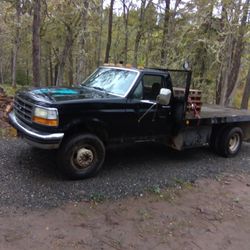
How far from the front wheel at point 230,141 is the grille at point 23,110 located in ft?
15.0

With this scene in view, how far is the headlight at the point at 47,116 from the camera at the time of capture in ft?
14.8

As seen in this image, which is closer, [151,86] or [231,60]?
[151,86]

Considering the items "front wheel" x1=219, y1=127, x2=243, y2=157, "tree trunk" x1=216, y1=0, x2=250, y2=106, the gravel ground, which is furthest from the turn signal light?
"tree trunk" x1=216, y1=0, x2=250, y2=106

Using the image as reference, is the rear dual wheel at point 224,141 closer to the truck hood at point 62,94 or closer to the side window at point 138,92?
the side window at point 138,92

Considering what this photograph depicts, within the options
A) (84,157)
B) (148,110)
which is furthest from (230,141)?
(84,157)

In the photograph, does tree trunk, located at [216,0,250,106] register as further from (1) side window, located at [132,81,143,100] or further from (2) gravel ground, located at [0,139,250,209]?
(1) side window, located at [132,81,143,100]

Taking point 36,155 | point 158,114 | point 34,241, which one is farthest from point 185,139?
point 34,241

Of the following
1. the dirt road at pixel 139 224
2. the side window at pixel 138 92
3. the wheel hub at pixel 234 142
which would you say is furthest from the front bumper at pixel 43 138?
the wheel hub at pixel 234 142

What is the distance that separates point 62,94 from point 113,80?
121 cm

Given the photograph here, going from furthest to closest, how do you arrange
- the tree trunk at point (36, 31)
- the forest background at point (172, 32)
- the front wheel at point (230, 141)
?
the forest background at point (172, 32) → the tree trunk at point (36, 31) → the front wheel at point (230, 141)

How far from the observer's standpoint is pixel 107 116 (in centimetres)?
514

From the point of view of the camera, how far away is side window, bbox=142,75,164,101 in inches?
224

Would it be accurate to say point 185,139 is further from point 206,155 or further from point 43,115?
point 43,115

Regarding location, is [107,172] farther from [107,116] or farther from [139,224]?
[139,224]
